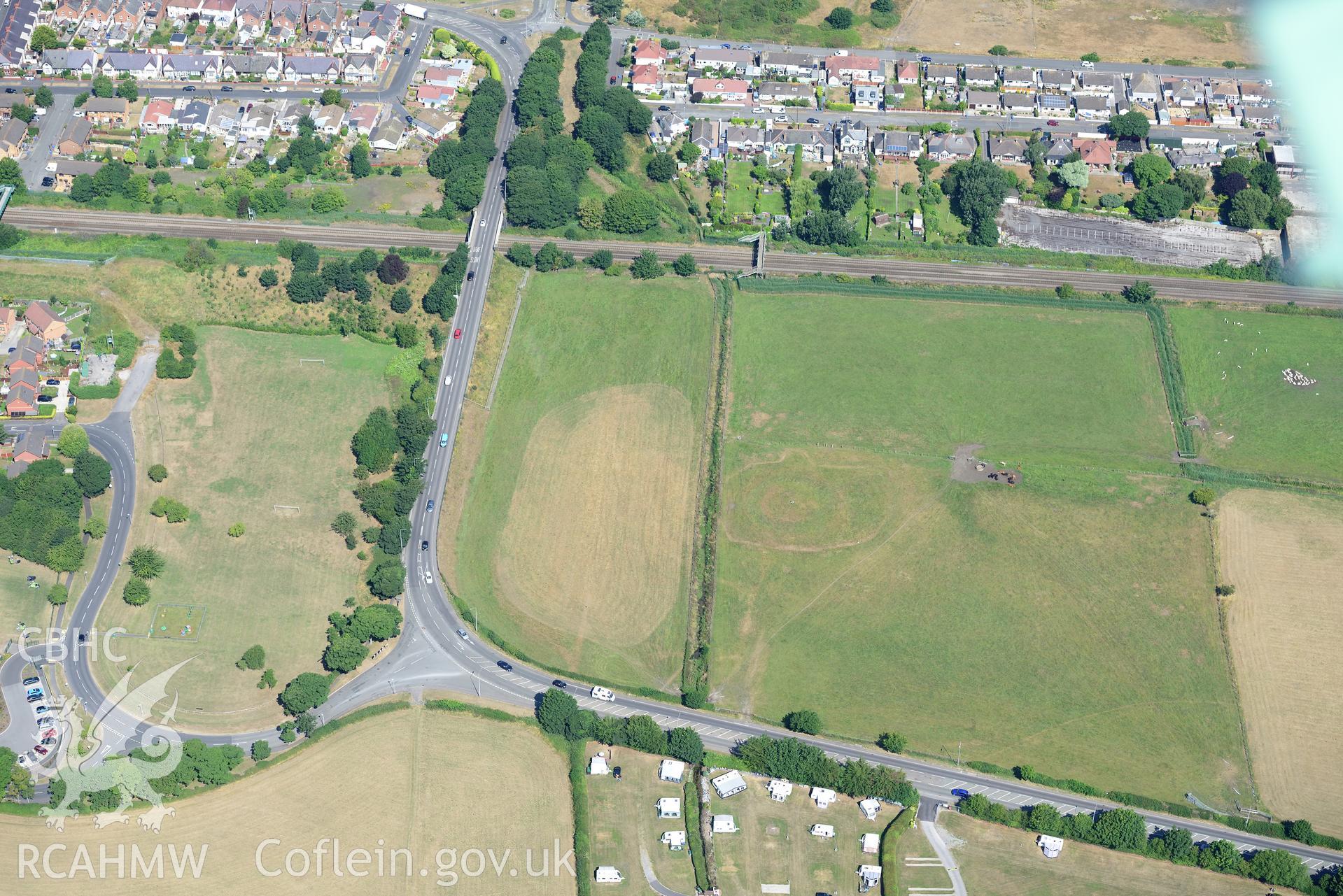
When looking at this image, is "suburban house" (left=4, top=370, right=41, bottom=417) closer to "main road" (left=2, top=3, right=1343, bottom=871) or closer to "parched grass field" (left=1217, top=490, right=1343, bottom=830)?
"main road" (left=2, top=3, right=1343, bottom=871)

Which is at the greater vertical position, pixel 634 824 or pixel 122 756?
pixel 122 756

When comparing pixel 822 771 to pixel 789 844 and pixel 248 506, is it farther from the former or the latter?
pixel 248 506

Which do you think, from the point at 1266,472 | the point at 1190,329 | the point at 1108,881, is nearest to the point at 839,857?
the point at 1108,881

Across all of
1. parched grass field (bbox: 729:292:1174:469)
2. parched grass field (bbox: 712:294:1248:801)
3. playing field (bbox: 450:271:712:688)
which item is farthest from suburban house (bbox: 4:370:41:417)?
parched grass field (bbox: 729:292:1174:469)

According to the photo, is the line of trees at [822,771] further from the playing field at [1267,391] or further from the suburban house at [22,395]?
the suburban house at [22,395]

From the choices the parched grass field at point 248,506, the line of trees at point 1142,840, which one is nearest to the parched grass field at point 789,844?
the line of trees at point 1142,840

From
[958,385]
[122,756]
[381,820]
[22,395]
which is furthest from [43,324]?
[958,385]
